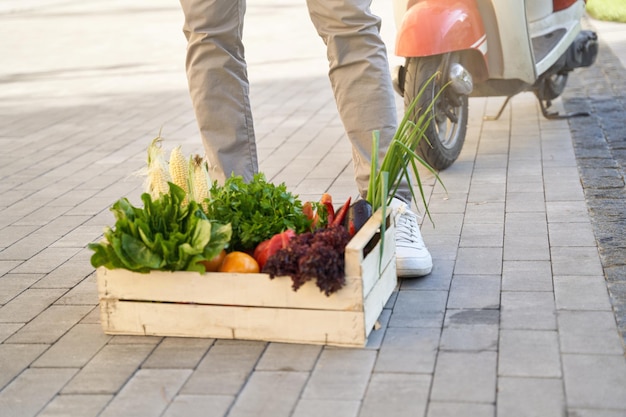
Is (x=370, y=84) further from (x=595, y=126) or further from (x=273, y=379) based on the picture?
(x=595, y=126)

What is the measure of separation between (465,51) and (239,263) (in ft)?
7.32

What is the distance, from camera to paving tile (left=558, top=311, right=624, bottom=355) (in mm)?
2518

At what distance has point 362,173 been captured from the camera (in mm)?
3367

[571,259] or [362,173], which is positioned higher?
[362,173]

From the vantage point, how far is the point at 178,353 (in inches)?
104

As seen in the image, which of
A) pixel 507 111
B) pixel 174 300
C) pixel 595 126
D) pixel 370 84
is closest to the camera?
pixel 174 300

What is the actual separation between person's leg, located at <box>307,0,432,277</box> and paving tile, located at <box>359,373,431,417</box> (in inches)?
32.1

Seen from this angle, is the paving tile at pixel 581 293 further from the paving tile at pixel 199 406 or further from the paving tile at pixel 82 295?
the paving tile at pixel 82 295

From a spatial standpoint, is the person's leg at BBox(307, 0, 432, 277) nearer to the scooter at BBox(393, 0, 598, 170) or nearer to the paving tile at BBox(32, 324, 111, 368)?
the scooter at BBox(393, 0, 598, 170)

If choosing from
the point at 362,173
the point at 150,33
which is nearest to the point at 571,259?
the point at 362,173

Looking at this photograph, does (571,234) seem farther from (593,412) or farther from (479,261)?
(593,412)

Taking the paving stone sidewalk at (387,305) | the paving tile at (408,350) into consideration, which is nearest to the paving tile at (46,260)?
the paving stone sidewalk at (387,305)

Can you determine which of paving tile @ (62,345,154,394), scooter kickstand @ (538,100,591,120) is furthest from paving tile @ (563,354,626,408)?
scooter kickstand @ (538,100,591,120)

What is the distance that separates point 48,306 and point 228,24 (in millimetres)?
1106
